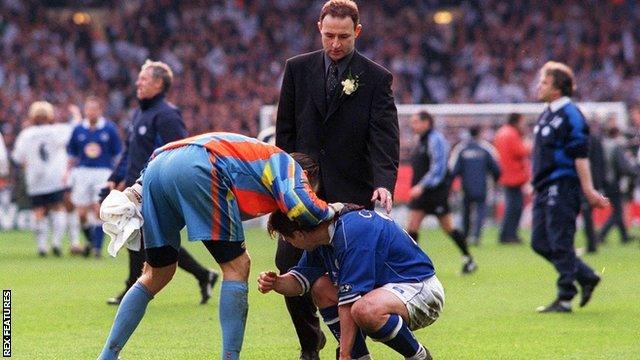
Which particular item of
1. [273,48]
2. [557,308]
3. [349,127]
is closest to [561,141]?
[557,308]

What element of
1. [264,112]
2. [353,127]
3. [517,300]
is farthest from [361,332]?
[264,112]

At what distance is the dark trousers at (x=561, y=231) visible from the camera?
36.6ft

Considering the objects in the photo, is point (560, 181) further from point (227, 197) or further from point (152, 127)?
point (227, 197)

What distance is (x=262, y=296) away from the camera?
12.6 m

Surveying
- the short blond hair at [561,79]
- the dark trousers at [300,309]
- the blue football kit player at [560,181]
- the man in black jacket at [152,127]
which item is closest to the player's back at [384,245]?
the dark trousers at [300,309]

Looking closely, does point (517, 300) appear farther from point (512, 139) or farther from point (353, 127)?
Result: point (512, 139)

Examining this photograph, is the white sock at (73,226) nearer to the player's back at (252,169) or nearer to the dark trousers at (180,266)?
the dark trousers at (180,266)

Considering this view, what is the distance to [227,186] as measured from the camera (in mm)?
6820

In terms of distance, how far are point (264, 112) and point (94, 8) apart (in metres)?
10.8

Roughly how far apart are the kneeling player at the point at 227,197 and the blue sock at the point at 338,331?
28.6 inches

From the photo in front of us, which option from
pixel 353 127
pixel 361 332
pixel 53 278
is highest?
pixel 353 127

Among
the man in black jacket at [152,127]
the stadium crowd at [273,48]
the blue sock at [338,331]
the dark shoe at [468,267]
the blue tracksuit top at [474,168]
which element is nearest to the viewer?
the blue sock at [338,331]

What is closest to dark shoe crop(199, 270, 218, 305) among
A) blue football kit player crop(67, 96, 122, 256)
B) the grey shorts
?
the grey shorts

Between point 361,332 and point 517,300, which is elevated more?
point 361,332
